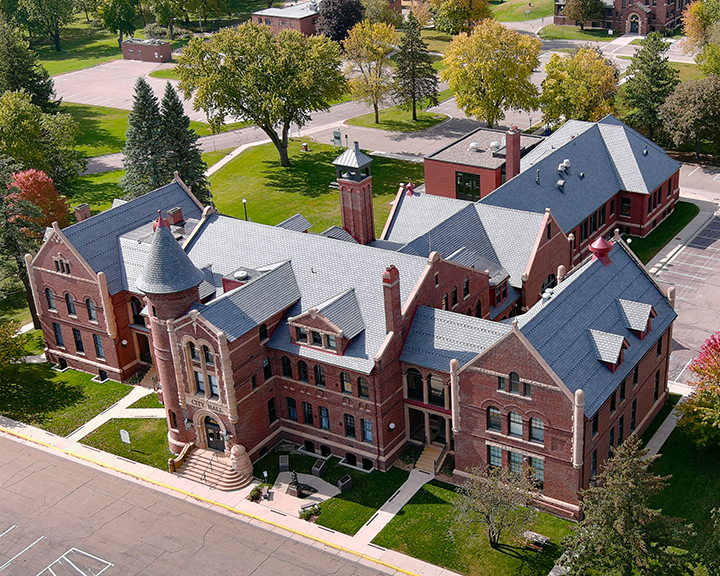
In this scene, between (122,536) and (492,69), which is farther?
(492,69)

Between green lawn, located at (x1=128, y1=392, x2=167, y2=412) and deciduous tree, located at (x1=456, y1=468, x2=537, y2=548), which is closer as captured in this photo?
deciduous tree, located at (x1=456, y1=468, x2=537, y2=548)

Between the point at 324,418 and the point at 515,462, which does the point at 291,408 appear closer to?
the point at 324,418

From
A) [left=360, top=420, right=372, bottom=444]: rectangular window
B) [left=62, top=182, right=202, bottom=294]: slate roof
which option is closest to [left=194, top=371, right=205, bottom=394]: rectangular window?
[left=360, top=420, right=372, bottom=444]: rectangular window

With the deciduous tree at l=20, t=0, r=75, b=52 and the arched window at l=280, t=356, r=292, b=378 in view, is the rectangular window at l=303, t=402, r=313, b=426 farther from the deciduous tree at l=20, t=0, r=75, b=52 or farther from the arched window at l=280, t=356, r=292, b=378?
the deciduous tree at l=20, t=0, r=75, b=52

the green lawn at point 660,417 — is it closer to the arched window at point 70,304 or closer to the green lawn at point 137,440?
the green lawn at point 137,440

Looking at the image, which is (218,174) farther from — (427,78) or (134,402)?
(134,402)

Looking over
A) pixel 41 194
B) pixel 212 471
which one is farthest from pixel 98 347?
pixel 41 194

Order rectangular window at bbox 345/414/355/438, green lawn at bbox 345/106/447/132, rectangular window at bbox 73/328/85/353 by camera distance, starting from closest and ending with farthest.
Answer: rectangular window at bbox 345/414/355/438 < rectangular window at bbox 73/328/85/353 < green lawn at bbox 345/106/447/132

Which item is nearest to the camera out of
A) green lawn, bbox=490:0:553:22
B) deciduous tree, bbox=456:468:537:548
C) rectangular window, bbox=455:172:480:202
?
deciduous tree, bbox=456:468:537:548
